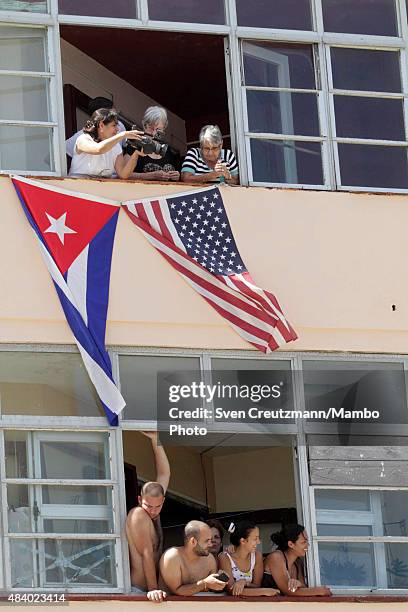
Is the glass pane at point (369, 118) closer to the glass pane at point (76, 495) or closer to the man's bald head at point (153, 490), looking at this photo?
the man's bald head at point (153, 490)

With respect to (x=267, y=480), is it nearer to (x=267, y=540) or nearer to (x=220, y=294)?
(x=267, y=540)

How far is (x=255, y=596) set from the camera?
1521cm

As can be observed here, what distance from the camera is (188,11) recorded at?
16844 mm

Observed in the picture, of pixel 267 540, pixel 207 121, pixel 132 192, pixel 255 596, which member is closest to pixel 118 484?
pixel 255 596

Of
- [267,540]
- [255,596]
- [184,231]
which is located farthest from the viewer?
[267,540]

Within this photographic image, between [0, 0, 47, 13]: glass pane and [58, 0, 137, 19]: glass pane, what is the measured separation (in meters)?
0.14

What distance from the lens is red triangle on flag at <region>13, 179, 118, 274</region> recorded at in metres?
15.8

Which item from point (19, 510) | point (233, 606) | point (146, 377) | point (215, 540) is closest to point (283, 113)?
point (146, 377)

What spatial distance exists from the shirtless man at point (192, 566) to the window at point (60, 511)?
0.41 metres

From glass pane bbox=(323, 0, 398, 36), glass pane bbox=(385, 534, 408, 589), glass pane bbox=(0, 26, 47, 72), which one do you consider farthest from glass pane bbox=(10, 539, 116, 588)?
glass pane bbox=(323, 0, 398, 36)

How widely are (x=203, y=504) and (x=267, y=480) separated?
0.66 m

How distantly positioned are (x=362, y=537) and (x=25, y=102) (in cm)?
434

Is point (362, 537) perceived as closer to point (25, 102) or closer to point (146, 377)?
point (146, 377)

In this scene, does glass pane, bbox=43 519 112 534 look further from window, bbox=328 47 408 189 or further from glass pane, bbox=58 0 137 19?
glass pane, bbox=58 0 137 19
